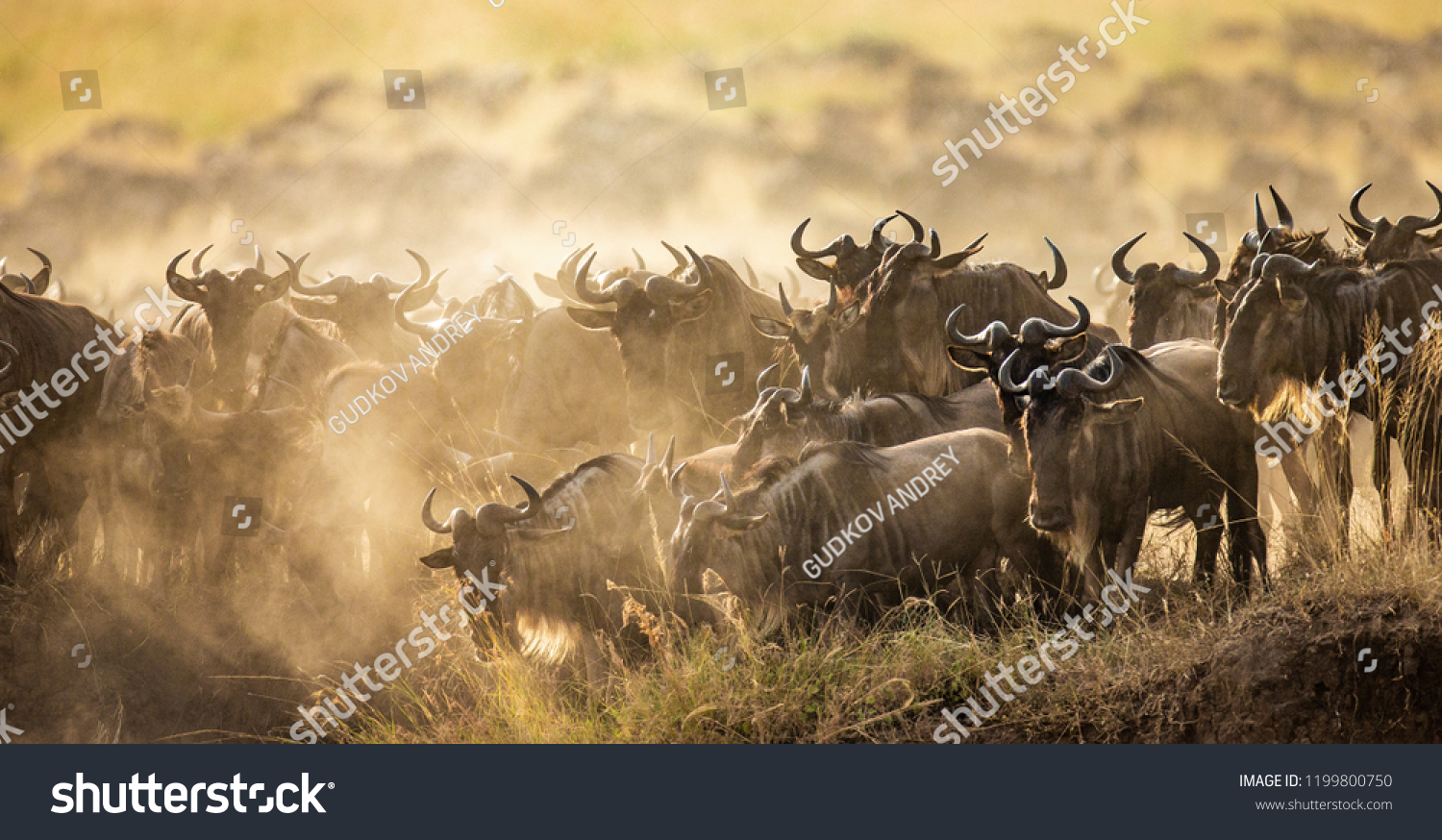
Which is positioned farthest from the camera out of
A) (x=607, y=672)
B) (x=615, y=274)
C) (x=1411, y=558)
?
(x=615, y=274)

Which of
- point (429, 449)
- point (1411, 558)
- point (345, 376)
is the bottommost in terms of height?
point (1411, 558)

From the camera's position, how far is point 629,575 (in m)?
7.03

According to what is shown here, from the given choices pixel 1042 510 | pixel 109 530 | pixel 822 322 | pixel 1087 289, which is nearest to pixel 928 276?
pixel 822 322

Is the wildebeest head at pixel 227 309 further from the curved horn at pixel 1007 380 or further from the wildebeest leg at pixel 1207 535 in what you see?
the wildebeest leg at pixel 1207 535

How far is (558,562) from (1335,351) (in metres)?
4.42

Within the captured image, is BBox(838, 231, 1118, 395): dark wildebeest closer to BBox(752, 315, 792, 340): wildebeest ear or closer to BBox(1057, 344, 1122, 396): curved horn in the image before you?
BBox(752, 315, 792, 340): wildebeest ear

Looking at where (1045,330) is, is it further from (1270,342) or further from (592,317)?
(592,317)

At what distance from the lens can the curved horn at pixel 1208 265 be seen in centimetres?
725

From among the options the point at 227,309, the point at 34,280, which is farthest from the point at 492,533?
the point at 34,280

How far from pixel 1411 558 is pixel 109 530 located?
9.36m

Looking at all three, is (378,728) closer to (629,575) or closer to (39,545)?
(629,575)

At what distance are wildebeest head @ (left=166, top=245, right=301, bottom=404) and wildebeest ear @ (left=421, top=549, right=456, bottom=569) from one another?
12.4 feet

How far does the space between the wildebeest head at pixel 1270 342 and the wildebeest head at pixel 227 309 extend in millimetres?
7476

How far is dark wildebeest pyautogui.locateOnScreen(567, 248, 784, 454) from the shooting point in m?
8.77
